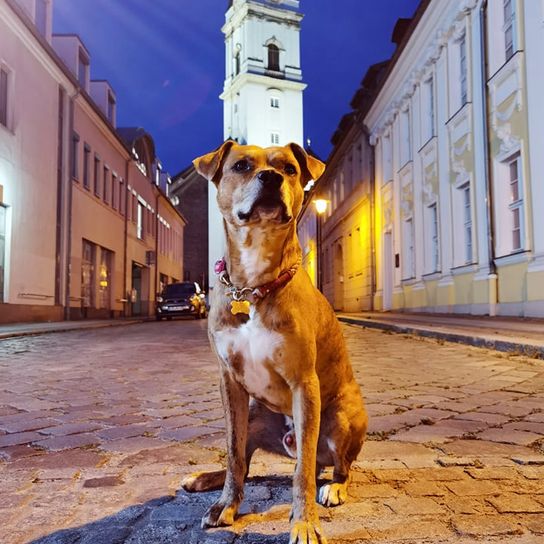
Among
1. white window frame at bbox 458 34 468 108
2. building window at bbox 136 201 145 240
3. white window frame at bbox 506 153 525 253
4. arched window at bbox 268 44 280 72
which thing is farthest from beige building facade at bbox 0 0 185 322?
arched window at bbox 268 44 280 72

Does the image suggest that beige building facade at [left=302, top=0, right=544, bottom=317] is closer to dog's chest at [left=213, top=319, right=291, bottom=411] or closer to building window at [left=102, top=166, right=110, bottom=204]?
dog's chest at [left=213, top=319, right=291, bottom=411]

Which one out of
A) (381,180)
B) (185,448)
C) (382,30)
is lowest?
(185,448)

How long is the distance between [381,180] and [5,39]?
14505 millimetres

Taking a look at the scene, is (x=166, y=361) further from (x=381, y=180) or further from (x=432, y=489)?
(x=381, y=180)

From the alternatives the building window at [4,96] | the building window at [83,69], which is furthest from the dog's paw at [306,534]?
the building window at [83,69]

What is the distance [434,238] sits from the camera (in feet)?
61.5

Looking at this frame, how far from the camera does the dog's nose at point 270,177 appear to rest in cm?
271

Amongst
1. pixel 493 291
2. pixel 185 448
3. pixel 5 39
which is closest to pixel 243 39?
pixel 5 39

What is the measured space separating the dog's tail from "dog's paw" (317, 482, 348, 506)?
0.48 m

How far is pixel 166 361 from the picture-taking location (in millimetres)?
8648

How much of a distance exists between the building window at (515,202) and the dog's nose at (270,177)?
11.8 m

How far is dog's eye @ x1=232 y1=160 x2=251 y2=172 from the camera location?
2816 mm

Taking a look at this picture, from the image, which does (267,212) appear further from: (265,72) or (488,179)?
(265,72)

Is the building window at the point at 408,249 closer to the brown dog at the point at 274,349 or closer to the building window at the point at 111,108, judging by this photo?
the building window at the point at 111,108
